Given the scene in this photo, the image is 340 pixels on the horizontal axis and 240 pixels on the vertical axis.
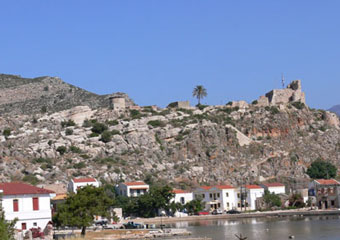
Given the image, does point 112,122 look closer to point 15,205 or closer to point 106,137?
point 106,137

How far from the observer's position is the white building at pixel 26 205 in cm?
5191

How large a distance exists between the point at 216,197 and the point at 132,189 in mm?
15831

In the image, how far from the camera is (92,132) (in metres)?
134

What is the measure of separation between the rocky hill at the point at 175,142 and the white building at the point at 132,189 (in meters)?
6.42

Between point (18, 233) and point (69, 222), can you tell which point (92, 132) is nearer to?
point (69, 222)

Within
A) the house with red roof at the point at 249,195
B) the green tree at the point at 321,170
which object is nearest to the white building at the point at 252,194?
the house with red roof at the point at 249,195

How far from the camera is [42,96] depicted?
167250mm

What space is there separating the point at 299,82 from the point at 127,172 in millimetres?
63388

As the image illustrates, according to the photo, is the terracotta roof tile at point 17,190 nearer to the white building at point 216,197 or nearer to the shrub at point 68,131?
the white building at point 216,197

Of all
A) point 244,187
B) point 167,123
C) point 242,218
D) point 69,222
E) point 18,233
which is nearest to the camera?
point 18,233

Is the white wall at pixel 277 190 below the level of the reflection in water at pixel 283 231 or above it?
above

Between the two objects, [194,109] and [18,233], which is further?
[194,109]

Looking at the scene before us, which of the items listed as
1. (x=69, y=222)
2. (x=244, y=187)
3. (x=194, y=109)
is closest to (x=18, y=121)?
(x=194, y=109)

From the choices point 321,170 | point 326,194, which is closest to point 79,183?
point 326,194
